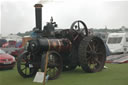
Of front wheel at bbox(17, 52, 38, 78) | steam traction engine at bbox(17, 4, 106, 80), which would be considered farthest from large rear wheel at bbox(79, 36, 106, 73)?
front wheel at bbox(17, 52, 38, 78)

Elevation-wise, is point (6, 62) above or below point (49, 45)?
below

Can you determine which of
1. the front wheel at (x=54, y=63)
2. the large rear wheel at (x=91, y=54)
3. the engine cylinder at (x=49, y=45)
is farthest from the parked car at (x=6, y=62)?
the large rear wheel at (x=91, y=54)

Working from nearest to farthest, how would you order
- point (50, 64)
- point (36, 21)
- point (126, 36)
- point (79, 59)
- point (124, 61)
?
point (50, 64) → point (79, 59) → point (36, 21) → point (124, 61) → point (126, 36)

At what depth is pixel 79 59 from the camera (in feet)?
27.2

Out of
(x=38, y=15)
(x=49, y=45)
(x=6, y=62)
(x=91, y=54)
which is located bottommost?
(x=6, y=62)

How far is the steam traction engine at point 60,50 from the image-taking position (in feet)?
24.6

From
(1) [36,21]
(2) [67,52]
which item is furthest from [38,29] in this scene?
(2) [67,52]

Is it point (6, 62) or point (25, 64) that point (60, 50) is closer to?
point (25, 64)

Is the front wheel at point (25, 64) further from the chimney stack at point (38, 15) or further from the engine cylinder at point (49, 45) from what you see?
the chimney stack at point (38, 15)

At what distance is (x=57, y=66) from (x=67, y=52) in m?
0.97

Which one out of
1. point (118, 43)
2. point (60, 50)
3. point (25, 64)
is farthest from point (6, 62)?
point (118, 43)

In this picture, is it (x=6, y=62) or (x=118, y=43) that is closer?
(x=6, y=62)

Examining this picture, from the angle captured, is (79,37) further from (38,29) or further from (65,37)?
(38,29)

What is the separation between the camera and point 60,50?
798cm
